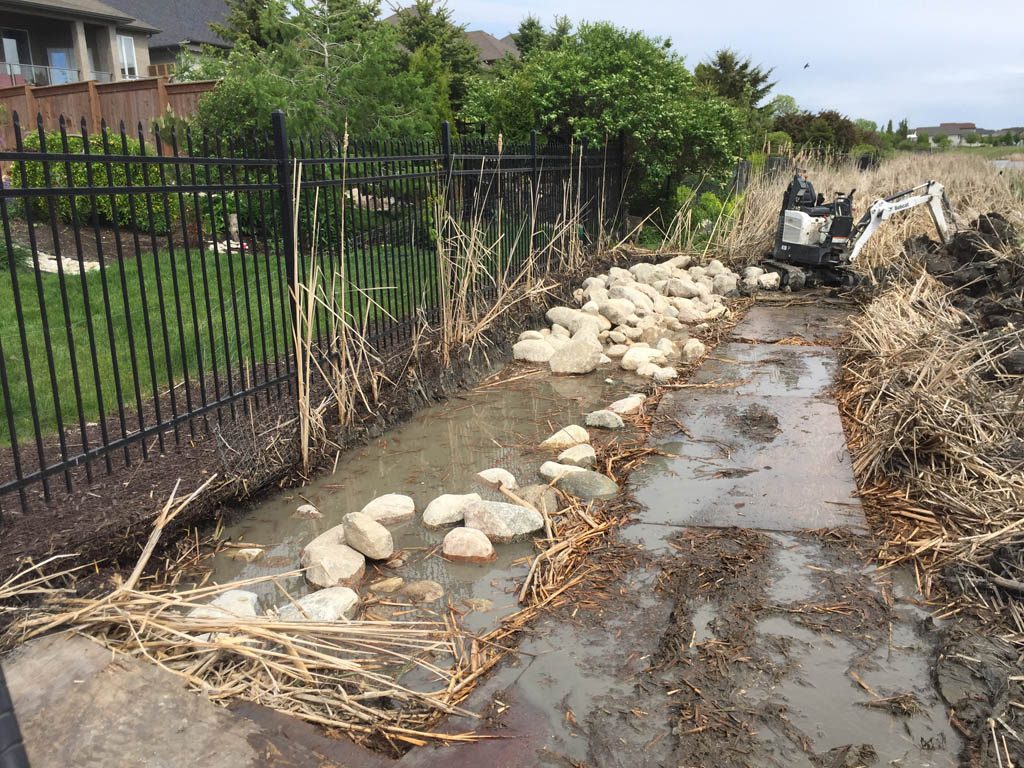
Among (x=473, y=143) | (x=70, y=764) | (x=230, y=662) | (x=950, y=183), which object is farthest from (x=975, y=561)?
(x=950, y=183)

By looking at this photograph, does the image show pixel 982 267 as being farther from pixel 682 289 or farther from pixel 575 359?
pixel 575 359

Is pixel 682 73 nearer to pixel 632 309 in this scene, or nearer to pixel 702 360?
pixel 632 309

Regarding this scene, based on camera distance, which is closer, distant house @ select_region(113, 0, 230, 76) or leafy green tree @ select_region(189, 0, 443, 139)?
leafy green tree @ select_region(189, 0, 443, 139)

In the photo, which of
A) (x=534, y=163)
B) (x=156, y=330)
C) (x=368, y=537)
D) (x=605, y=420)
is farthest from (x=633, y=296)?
(x=368, y=537)

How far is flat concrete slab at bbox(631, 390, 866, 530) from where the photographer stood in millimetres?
4605

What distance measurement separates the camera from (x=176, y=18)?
35.1m

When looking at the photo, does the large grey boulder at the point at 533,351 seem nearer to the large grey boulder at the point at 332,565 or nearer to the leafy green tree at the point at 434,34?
the large grey boulder at the point at 332,565

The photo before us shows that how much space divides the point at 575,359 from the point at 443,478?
8.89 ft

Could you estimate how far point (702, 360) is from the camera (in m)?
8.02

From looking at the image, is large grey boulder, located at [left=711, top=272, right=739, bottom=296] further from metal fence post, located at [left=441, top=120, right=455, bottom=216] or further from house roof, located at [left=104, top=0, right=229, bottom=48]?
house roof, located at [left=104, top=0, right=229, bottom=48]

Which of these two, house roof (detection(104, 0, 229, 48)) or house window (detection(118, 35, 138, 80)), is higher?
house roof (detection(104, 0, 229, 48))

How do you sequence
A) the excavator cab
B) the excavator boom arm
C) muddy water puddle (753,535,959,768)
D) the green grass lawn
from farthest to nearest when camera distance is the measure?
the excavator cab, the excavator boom arm, the green grass lawn, muddy water puddle (753,535,959,768)

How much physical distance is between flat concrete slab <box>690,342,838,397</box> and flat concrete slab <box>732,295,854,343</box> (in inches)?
19.5

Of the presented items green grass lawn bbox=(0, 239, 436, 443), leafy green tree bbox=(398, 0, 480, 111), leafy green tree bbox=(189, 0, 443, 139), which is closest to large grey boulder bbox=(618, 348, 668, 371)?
green grass lawn bbox=(0, 239, 436, 443)
